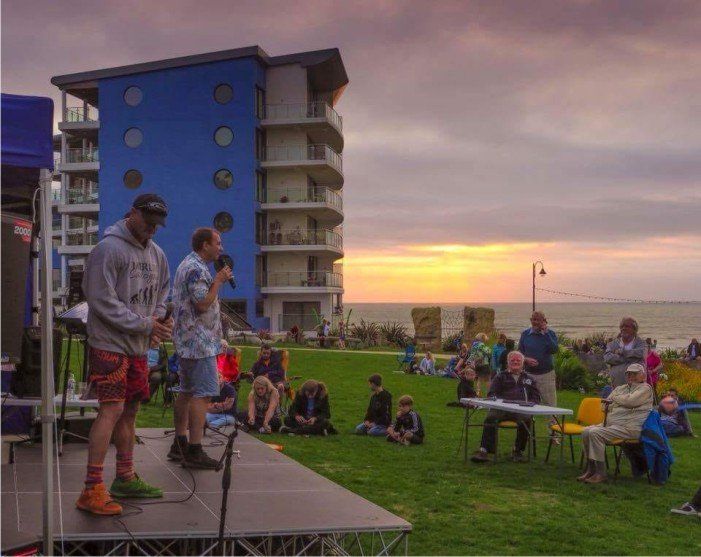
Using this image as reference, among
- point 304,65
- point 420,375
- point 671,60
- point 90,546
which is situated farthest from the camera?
point 304,65

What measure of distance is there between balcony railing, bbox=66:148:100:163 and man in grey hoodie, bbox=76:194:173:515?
49363mm

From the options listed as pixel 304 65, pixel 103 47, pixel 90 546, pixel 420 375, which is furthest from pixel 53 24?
pixel 304 65

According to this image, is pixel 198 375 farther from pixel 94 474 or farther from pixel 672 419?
pixel 672 419

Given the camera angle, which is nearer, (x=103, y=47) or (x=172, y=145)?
(x=103, y=47)

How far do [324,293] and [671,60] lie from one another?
129 feet

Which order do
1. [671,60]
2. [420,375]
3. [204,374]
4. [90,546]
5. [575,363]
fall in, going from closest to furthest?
[90,546] → [204,374] → [671,60] → [575,363] → [420,375]

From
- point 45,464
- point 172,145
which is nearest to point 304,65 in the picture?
point 172,145

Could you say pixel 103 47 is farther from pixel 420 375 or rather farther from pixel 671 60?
pixel 420 375

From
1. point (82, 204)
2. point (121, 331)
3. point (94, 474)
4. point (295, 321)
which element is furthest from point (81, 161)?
point (94, 474)

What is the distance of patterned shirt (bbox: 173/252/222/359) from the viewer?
254 inches

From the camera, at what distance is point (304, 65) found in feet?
160

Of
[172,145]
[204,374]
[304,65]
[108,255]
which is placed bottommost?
[204,374]

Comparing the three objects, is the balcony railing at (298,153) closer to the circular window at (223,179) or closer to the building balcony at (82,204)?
the circular window at (223,179)

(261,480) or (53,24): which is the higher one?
(53,24)
